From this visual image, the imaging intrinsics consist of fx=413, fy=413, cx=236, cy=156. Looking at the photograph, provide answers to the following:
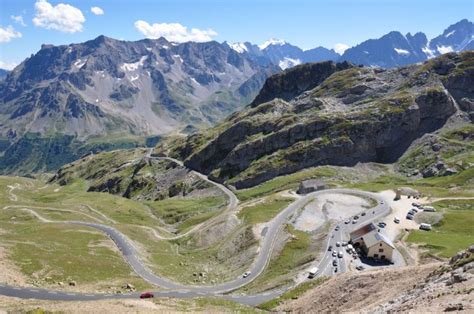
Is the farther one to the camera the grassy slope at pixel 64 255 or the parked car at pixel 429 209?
the parked car at pixel 429 209

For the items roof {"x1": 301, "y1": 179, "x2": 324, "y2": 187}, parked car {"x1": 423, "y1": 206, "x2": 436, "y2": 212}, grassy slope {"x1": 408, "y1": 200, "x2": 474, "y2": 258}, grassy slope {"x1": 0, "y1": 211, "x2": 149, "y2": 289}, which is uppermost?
roof {"x1": 301, "y1": 179, "x2": 324, "y2": 187}

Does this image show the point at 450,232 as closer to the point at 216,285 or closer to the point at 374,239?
the point at 374,239

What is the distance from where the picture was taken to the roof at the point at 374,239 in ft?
310

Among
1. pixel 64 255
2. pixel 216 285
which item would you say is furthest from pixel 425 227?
pixel 64 255

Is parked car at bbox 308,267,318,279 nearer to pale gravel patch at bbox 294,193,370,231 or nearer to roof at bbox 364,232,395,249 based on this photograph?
roof at bbox 364,232,395,249

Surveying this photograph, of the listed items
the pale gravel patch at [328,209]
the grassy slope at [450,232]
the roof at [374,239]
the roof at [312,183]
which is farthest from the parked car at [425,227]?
the roof at [312,183]

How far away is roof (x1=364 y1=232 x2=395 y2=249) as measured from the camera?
94.6 m

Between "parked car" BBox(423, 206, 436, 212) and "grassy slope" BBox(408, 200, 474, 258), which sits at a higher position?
"parked car" BBox(423, 206, 436, 212)

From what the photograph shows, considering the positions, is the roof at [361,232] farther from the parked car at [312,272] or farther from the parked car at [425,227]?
the parked car at [312,272]

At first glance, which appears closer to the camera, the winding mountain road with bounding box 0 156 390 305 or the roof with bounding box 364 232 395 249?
the winding mountain road with bounding box 0 156 390 305

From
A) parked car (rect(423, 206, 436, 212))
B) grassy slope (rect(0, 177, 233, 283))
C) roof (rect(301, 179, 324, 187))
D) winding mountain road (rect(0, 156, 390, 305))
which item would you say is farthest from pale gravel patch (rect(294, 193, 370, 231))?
grassy slope (rect(0, 177, 233, 283))

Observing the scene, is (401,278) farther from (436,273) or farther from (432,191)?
(432,191)

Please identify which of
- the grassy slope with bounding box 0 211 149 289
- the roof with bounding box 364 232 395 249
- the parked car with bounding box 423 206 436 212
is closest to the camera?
the grassy slope with bounding box 0 211 149 289

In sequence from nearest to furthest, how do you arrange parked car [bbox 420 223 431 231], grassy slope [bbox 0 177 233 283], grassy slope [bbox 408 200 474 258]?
1. grassy slope [bbox 408 200 474 258]
2. grassy slope [bbox 0 177 233 283]
3. parked car [bbox 420 223 431 231]
